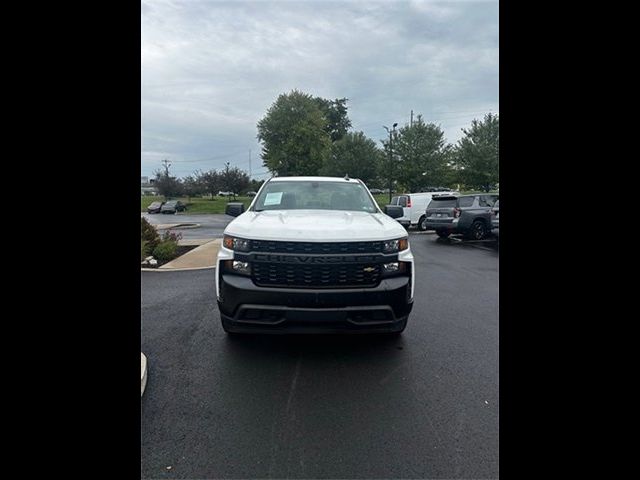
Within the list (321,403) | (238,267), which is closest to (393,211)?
(238,267)

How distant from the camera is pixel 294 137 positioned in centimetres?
5119

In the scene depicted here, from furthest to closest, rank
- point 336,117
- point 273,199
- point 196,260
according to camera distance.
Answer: point 336,117, point 196,260, point 273,199

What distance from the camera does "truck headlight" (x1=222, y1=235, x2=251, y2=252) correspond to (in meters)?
3.19

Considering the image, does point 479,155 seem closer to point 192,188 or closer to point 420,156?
point 420,156

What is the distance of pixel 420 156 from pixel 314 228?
30268 mm

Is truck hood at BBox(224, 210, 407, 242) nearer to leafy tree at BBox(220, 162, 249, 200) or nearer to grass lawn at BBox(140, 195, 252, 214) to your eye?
grass lawn at BBox(140, 195, 252, 214)

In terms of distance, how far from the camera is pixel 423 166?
102 feet

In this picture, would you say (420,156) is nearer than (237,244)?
No

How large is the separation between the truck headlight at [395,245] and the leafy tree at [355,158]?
1550 inches

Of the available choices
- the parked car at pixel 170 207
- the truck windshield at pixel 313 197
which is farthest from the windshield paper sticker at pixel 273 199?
the parked car at pixel 170 207

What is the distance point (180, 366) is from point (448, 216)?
39.2ft

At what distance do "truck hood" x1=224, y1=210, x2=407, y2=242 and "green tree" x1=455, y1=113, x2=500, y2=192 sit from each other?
2823cm
